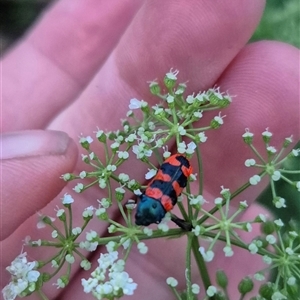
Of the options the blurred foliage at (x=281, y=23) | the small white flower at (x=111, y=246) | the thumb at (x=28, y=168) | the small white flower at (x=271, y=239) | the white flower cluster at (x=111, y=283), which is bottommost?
the blurred foliage at (x=281, y=23)

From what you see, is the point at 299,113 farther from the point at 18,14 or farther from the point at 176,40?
the point at 18,14

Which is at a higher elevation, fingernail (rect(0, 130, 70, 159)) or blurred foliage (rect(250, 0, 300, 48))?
fingernail (rect(0, 130, 70, 159))

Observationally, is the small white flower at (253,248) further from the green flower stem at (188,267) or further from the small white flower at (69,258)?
the small white flower at (69,258)

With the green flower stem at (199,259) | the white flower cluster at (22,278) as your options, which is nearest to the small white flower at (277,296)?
the green flower stem at (199,259)

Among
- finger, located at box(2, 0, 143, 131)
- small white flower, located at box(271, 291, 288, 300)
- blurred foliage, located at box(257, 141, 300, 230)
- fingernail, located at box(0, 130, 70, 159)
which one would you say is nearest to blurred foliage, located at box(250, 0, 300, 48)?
blurred foliage, located at box(257, 141, 300, 230)

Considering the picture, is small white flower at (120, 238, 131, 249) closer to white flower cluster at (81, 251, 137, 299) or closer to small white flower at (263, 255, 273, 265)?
white flower cluster at (81, 251, 137, 299)

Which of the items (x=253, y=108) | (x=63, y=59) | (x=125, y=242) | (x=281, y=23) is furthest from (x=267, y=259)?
(x=281, y=23)

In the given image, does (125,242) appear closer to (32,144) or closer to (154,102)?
(32,144)
